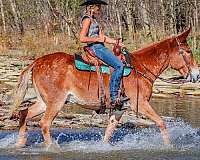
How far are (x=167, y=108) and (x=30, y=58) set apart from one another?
11064 millimetres

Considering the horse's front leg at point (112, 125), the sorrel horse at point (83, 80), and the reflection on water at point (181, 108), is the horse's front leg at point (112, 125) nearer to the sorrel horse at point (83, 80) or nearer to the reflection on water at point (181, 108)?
the sorrel horse at point (83, 80)

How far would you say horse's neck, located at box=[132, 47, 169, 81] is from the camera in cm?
941

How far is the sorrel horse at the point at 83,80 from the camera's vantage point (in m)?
9.05

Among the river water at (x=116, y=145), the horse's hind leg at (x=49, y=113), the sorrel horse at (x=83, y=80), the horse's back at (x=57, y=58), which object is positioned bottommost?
the river water at (x=116, y=145)

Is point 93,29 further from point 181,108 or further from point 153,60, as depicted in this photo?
point 181,108

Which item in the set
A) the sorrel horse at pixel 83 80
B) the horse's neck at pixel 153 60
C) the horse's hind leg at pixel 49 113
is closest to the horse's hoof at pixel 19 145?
the sorrel horse at pixel 83 80

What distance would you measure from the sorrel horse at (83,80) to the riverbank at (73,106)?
6.46 feet

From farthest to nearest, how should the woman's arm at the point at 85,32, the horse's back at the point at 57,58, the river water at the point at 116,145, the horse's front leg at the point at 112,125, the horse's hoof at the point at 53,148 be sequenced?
the horse's front leg at the point at 112,125
the horse's back at the point at 57,58
the woman's arm at the point at 85,32
the horse's hoof at the point at 53,148
the river water at the point at 116,145

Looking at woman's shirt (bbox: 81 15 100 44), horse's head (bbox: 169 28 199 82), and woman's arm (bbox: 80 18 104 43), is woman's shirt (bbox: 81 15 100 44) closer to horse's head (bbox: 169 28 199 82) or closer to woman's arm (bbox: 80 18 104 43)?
woman's arm (bbox: 80 18 104 43)

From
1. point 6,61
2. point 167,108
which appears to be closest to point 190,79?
point 167,108

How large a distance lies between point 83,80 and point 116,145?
1262 millimetres

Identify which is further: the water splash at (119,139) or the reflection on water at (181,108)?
the reflection on water at (181,108)

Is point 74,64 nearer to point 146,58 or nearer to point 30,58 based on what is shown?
point 146,58

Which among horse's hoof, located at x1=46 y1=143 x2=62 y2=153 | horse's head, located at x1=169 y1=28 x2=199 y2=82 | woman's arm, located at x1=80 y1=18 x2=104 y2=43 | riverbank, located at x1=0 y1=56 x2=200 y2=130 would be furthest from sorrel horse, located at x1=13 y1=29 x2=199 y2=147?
riverbank, located at x1=0 y1=56 x2=200 y2=130
